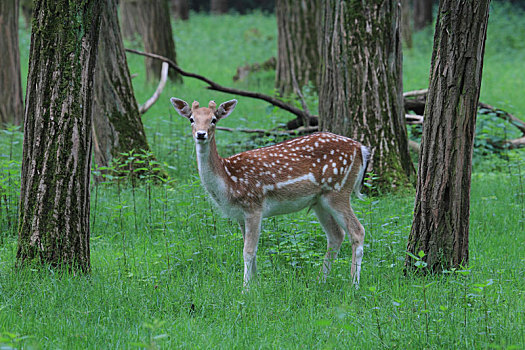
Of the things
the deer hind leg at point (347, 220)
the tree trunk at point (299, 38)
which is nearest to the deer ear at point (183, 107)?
the deer hind leg at point (347, 220)

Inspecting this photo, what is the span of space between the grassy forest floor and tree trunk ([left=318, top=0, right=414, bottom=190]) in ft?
2.15

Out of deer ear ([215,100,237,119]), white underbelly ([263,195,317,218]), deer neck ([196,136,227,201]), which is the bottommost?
white underbelly ([263,195,317,218])

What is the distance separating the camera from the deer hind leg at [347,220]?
5.97 meters

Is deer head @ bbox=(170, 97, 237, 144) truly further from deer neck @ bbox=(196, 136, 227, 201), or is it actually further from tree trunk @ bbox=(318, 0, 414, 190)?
tree trunk @ bbox=(318, 0, 414, 190)

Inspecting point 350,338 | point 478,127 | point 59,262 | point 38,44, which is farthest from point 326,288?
point 478,127

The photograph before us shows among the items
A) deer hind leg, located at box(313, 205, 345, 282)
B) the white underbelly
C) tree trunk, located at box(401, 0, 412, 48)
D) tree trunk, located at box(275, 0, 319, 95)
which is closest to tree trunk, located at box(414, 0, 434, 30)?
tree trunk, located at box(401, 0, 412, 48)

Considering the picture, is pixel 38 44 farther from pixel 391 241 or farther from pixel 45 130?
pixel 391 241

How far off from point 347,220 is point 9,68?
8461 millimetres

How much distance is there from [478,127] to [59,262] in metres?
8.24

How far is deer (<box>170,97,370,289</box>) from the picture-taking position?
582 cm

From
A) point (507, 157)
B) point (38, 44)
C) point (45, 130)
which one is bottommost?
point (507, 157)

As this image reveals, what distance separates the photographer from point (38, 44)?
5.31 meters

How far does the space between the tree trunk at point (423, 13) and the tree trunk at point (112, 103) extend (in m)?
25.9

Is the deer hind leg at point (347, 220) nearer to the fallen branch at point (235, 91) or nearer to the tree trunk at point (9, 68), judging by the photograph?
the fallen branch at point (235, 91)
